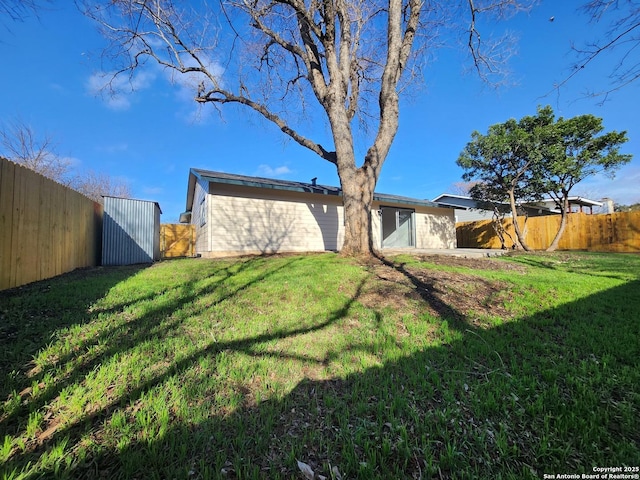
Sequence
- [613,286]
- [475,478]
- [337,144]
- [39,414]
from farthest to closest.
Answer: [337,144] < [613,286] < [39,414] < [475,478]

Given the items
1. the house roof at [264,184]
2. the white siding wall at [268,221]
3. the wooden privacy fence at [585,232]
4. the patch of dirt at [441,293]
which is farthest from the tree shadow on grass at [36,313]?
the wooden privacy fence at [585,232]

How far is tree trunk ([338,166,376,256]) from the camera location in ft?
22.6

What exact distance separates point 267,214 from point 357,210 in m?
4.55

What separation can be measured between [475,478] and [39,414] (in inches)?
98.6

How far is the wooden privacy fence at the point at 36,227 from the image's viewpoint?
3943 millimetres

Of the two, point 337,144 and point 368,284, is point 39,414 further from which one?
point 337,144

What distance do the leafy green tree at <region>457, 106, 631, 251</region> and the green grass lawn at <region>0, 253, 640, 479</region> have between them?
33.5 ft

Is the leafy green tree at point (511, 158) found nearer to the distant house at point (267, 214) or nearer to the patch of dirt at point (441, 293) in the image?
the distant house at point (267, 214)

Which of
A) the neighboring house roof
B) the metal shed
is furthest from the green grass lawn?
the neighboring house roof

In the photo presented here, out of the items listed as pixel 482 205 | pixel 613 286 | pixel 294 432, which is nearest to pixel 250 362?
pixel 294 432

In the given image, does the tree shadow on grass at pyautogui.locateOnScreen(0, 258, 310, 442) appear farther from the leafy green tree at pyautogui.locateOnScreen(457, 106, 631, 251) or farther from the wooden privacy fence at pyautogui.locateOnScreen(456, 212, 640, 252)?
the wooden privacy fence at pyautogui.locateOnScreen(456, 212, 640, 252)

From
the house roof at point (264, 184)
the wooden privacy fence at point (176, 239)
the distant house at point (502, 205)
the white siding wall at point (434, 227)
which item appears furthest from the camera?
the distant house at point (502, 205)

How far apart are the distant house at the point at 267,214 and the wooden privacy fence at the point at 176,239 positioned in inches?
84.7

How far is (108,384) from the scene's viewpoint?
6.68 feet
